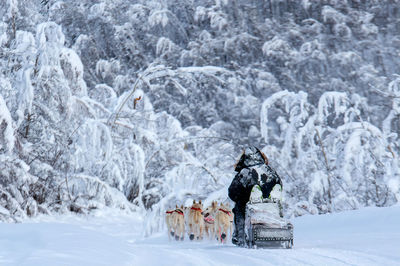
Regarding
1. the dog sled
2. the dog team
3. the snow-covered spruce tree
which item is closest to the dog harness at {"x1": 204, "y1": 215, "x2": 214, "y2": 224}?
the dog team

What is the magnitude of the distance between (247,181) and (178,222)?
1.82 metres

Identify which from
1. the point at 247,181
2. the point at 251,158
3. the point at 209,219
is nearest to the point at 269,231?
the point at 247,181

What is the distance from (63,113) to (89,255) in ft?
30.2

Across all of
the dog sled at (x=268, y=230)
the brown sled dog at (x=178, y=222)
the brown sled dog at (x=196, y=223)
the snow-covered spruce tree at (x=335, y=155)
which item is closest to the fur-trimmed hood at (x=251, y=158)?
the dog sled at (x=268, y=230)

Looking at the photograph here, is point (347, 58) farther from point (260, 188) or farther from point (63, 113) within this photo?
point (260, 188)

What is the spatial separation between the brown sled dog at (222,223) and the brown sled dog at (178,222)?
1.94 feet

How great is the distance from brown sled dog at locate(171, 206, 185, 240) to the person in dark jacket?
4.79 ft

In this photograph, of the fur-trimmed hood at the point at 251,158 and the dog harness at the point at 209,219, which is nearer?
the fur-trimmed hood at the point at 251,158

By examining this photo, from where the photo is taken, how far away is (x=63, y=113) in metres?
12.1

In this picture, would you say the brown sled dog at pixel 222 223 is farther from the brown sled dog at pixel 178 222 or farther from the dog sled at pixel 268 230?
the dog sled at pixel 268 230

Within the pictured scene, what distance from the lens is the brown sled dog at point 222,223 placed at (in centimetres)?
590

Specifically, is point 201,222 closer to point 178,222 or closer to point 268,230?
point 178,222

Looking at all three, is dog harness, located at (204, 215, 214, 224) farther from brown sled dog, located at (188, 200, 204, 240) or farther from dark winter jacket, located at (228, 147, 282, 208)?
dark winter jacket, located at (228, 147, 282, 208)

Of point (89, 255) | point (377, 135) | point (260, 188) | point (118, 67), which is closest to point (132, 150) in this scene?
point (377, 135)
